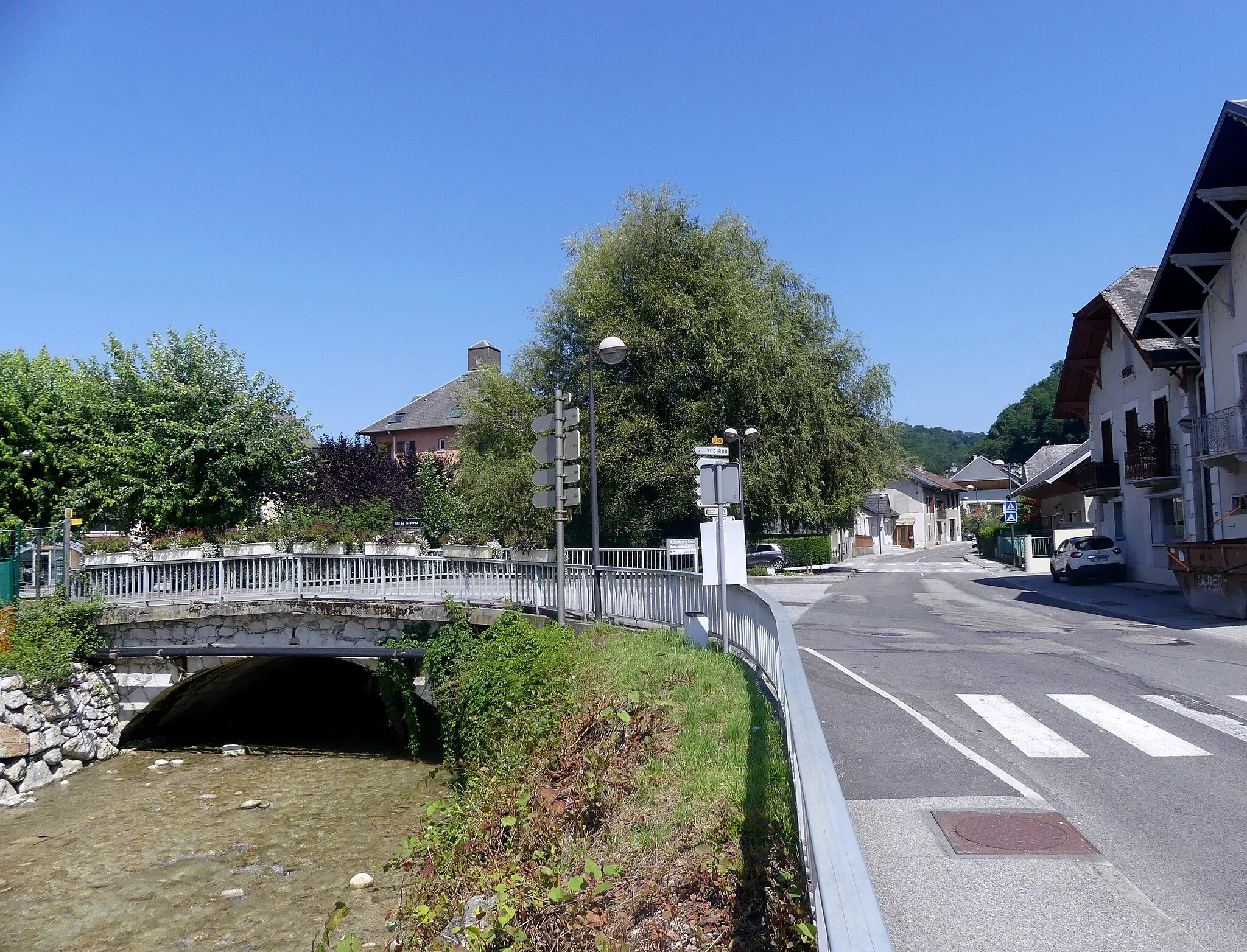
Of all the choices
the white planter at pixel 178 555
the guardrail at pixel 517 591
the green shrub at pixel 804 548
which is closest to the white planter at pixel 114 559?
the guardrail at pixel 517 591

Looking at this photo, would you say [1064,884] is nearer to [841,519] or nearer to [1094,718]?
[1094,718]

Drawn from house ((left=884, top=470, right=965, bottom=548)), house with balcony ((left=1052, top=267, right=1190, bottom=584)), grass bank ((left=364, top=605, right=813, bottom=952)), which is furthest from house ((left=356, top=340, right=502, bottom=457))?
grass bank ((left=364, top=605, right=813, bottom=952))

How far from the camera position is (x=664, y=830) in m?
5.84

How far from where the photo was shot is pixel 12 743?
47.3ft

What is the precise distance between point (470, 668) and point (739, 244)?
23088 millimetres

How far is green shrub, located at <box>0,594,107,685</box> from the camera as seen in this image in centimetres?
1585

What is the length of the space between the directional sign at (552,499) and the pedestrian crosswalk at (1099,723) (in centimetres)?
608

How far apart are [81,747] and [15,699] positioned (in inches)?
56.7

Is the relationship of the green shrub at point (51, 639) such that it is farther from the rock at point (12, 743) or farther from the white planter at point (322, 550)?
the white planter at point (322, 550)

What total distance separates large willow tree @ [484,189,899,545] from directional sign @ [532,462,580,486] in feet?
46.0

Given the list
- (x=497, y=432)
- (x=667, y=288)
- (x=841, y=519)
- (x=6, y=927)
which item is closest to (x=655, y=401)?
(x=667, y=288)

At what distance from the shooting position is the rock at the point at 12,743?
46.7 feet

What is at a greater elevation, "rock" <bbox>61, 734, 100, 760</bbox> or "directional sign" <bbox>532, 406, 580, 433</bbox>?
"directional sign" <bbox>532, 406, 580, 433</bbox>

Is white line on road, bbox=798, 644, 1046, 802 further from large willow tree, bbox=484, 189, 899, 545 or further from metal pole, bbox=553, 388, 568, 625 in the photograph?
large willow tree, bbox=484, 189, 899, 545
